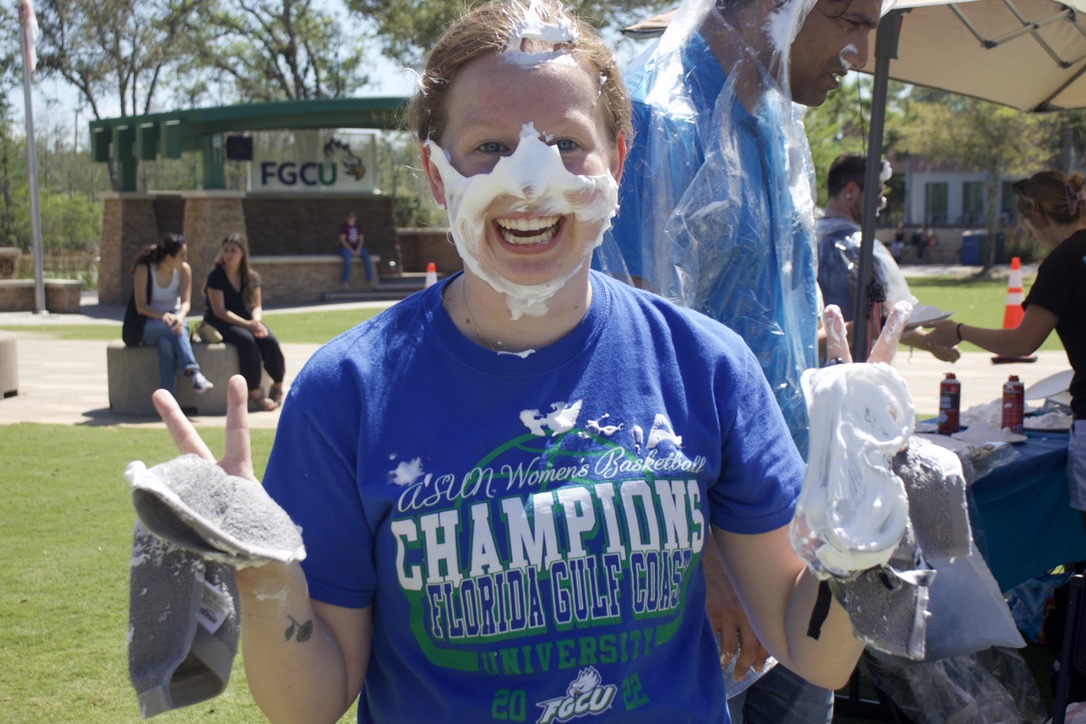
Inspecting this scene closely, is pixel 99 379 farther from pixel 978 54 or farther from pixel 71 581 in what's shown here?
pixel 978 54

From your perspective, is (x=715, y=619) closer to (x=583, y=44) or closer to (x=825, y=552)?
(x=825, y=552)

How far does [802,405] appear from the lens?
226cm

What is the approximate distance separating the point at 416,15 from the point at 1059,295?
3003 centimetres

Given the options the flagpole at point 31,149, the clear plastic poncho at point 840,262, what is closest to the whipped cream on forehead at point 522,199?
the clear plastic poncho at point 840,262

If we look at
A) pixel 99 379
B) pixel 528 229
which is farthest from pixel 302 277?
pixel 528 229

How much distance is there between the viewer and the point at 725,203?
7.34 feet

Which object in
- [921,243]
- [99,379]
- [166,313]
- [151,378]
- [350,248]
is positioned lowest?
[99,379]

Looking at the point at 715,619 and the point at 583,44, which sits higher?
the point at 583,44

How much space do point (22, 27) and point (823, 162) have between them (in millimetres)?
19410

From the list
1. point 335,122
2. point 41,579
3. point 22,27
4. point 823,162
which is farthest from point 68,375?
point 823,162

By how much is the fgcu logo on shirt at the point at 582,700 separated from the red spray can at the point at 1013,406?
344cm

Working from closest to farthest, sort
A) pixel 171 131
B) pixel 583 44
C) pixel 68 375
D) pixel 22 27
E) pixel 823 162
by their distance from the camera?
pixel 583 44 < pixel 68 375 < pixel 22 27 < pixel 171 131 < pixel 823 162

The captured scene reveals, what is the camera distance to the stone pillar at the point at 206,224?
71.0ft

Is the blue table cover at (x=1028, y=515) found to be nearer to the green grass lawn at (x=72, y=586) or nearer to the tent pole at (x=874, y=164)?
the green grass lawn at (x=72, y=586)
